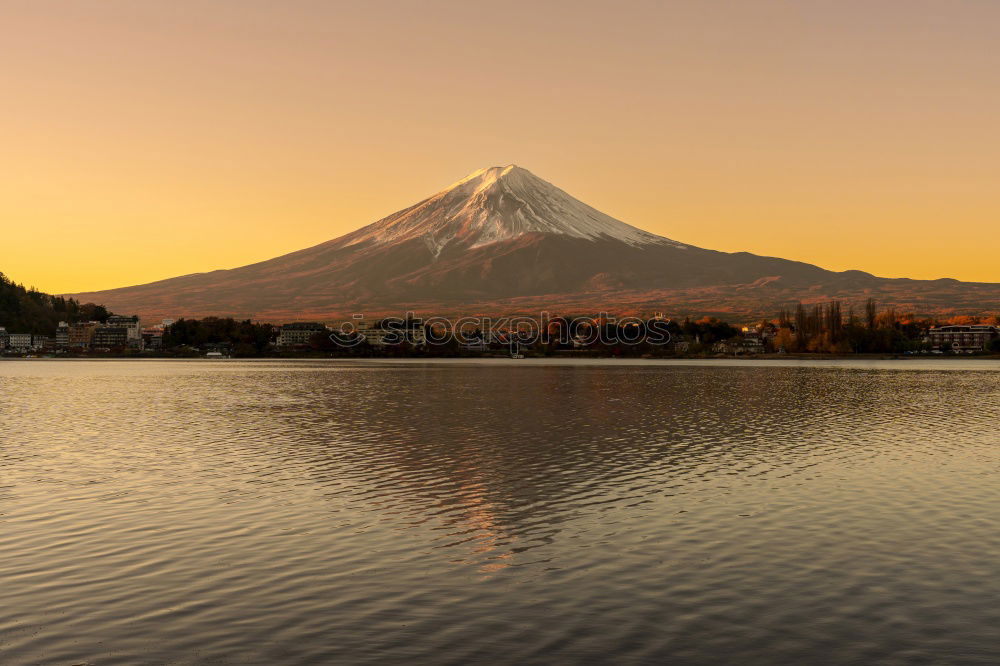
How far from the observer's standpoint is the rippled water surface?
49.4ft

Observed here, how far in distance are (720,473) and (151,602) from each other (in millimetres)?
23722

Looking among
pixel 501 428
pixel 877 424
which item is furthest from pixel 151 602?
pixel 877 424

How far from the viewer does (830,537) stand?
76.7 ft

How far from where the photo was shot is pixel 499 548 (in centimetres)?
2211

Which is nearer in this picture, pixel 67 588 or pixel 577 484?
pixel 67 588

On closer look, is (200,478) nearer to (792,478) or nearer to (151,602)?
(151,602)

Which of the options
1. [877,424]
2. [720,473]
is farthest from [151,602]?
[877,424]

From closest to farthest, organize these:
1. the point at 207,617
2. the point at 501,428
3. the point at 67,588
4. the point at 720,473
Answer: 1. the point at 207,617
2. the point at 67,588
3. the point at 720,473
4. the point at 501,428

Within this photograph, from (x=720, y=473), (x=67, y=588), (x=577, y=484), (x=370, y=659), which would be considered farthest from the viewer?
(x=720, y=473)

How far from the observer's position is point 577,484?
32.4m

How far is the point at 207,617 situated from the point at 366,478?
17.6m

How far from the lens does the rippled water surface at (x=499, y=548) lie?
593 inches

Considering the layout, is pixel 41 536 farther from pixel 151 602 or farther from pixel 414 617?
pixel 414 617

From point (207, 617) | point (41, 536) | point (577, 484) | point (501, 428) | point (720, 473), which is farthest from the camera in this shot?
point (501, 428)
